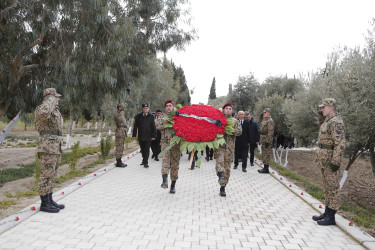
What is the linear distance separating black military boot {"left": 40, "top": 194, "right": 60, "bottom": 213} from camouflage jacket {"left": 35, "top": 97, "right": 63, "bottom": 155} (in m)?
0.83

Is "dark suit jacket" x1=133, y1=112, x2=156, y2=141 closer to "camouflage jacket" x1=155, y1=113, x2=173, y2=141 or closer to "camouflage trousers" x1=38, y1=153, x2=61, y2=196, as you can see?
"camouflage jacket" x1=155, y1=113, x2=173, y2=141

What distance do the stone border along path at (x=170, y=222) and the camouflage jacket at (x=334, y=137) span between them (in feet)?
4.19

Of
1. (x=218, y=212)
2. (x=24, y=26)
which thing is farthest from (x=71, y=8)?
A: (x=218, y=212)

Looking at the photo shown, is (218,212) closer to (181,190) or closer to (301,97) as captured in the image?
(181,190)

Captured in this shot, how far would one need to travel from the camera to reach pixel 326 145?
4.66 m

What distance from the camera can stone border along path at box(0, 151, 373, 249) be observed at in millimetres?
3680

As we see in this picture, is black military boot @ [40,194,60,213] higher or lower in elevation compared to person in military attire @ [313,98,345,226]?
lower

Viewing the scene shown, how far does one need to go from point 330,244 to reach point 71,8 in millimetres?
8750

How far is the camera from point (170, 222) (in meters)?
4.41

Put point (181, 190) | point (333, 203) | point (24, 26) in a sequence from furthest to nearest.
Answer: point (24, 26) < point (181, 190) < point (333, 203)

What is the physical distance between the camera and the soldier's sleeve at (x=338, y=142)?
439 cm

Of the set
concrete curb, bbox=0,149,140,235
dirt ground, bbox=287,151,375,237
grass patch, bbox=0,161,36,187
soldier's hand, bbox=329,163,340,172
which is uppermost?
soldier's hand, bbox=329,163,340,172

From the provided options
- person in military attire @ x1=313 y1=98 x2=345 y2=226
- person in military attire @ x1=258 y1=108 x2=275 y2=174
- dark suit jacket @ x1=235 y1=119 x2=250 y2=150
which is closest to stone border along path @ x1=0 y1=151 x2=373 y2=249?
person in military attire @ x1=313 y1=98 x2=345 y2=226

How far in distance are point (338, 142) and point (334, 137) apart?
0.33ft
